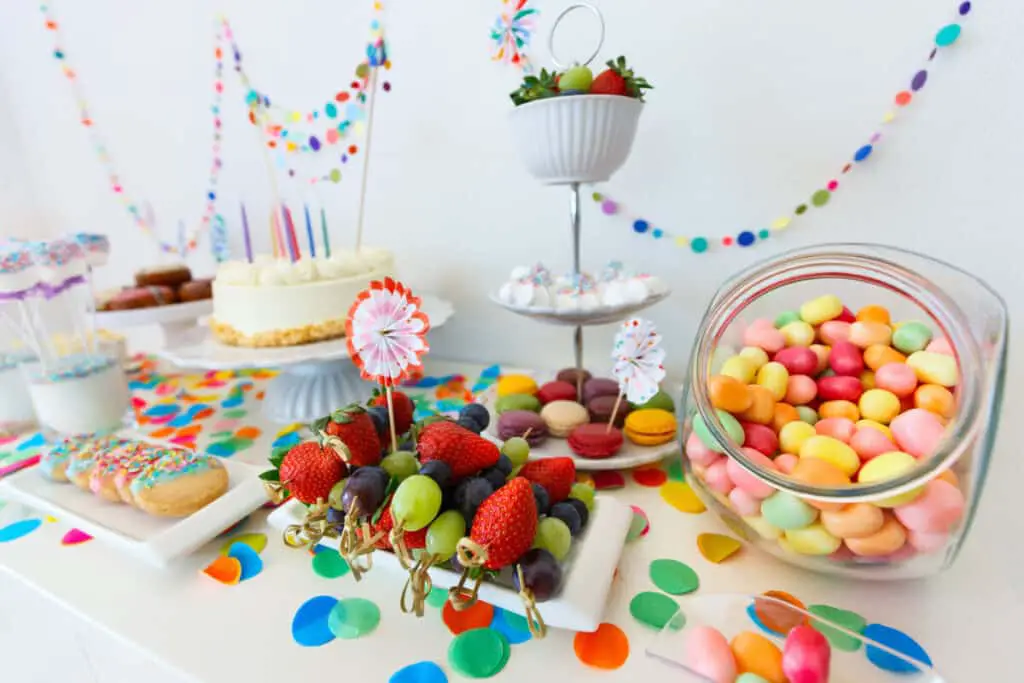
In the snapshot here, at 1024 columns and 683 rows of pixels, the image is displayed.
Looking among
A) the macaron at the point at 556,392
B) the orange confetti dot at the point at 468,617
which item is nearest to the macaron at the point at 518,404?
the macaron at the point at 556,392

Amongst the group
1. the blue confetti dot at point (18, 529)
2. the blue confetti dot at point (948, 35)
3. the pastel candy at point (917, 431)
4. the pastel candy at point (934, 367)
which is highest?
the blue confetti dot at point (948, 35)

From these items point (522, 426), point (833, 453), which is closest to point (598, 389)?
point (522, 426)

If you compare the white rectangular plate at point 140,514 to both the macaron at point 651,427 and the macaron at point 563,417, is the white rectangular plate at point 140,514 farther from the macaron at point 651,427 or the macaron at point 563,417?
the macaron at point 651,427

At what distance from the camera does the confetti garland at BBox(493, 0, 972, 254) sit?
74cm

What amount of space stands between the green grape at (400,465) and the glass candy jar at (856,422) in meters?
0.29

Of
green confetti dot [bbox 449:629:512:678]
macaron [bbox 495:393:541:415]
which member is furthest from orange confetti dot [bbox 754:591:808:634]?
macaron [bbox 495:393:541:415]

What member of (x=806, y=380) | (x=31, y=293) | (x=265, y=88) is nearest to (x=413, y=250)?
(x=265, y=88)

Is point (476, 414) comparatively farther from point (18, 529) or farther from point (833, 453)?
point (18, 529)

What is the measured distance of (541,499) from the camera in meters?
0.53

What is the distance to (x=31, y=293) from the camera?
0.84 m

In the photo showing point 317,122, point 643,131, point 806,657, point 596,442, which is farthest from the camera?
point 317,122

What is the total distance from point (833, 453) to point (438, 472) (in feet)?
1.20

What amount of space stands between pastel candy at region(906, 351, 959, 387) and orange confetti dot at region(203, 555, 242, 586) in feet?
2.44

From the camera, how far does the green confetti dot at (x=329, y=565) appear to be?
0.57 meters
